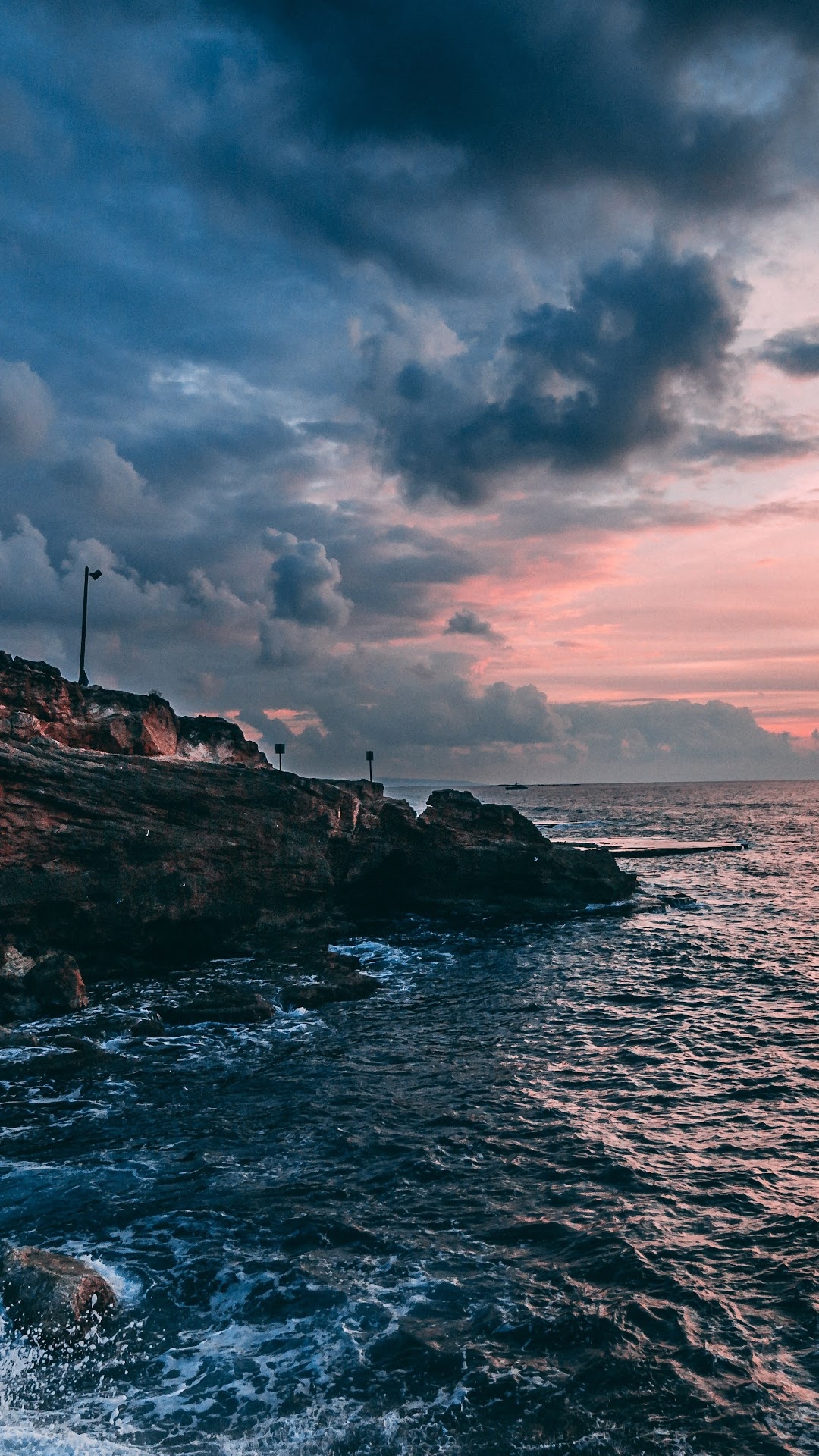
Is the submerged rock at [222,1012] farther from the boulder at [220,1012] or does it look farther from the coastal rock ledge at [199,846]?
the coastal rock ledge at [199,846]

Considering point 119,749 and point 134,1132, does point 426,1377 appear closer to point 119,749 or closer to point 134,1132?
point 134,1132

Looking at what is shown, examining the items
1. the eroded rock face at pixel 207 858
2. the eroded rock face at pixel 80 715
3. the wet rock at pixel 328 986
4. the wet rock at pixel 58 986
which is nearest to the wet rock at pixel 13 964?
the eroded rock face at pixel 207 858

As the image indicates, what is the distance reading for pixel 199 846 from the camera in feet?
105

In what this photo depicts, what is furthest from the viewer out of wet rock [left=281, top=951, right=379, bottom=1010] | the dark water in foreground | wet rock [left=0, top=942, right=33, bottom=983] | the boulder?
wet rock [left=281, top=951, right=379, bottom=1010]

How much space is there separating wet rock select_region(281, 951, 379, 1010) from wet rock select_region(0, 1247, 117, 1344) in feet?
51.0

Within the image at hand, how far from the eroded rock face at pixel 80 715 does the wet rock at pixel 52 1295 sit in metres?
22.3

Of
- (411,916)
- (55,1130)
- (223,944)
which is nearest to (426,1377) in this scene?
(55,1130)

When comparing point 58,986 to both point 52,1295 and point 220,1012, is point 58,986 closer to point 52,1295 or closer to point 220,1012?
point 220,1012

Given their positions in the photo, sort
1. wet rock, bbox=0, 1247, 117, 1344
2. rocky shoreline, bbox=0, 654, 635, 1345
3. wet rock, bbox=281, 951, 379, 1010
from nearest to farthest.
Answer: wet rock, bbox=0, 1247, 117, 1344 < wet rock, bbox=281, 951, 379, 1010 < rocky shoreline, bbox=0, 654, 635, 1345

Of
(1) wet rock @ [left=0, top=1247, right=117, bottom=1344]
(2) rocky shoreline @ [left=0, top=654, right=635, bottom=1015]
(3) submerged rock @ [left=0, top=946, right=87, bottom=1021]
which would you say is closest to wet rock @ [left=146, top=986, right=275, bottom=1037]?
Answer: (3) submerged rock @ [left=0, top=946, right=87, bottom=1021]

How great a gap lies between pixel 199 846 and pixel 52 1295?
22.1 metres

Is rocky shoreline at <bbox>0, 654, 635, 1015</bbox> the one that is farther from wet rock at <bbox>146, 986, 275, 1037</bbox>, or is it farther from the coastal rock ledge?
wet rock at <bbox>146, 986, 275, 1037</bbox>

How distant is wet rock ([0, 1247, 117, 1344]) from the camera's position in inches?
396

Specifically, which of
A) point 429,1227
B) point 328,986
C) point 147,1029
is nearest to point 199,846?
point 328,986
